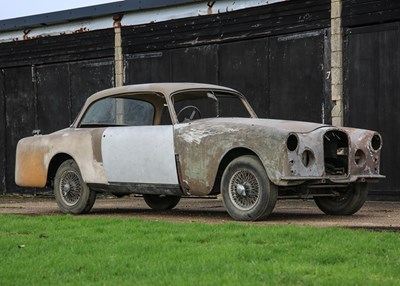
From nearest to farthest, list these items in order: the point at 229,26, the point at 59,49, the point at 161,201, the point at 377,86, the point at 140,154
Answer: the point at 140,154 < the point at 161,201 < the point at 377,86 < the point at 229,26 < the point at 59,49

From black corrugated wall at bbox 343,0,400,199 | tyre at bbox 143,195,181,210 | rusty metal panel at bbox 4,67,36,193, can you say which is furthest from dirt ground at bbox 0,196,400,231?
rusty metal panel at bbox 4,67,36,193

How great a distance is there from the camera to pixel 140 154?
9422mm

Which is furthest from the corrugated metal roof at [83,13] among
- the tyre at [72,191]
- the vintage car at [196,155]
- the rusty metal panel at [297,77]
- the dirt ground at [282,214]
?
the tyre at [72,191]

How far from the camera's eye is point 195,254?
5.76 meters

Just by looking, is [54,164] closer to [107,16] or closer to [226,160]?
[226,160]

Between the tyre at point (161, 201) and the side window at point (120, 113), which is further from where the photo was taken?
the tyre at point (161, 201)

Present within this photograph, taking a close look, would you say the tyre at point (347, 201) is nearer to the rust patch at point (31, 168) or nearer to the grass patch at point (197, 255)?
the grass patch at point (197, 255)

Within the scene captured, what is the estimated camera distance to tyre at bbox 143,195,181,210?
10734mm

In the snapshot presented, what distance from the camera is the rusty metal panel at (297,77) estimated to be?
13.5 metres

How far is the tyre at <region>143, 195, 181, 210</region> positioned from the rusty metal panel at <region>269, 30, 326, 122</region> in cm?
378

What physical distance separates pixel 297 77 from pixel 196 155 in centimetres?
532

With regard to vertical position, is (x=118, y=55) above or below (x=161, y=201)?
above

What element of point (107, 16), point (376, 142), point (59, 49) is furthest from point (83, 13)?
point (376, 142)

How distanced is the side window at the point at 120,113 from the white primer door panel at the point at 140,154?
26 cm
